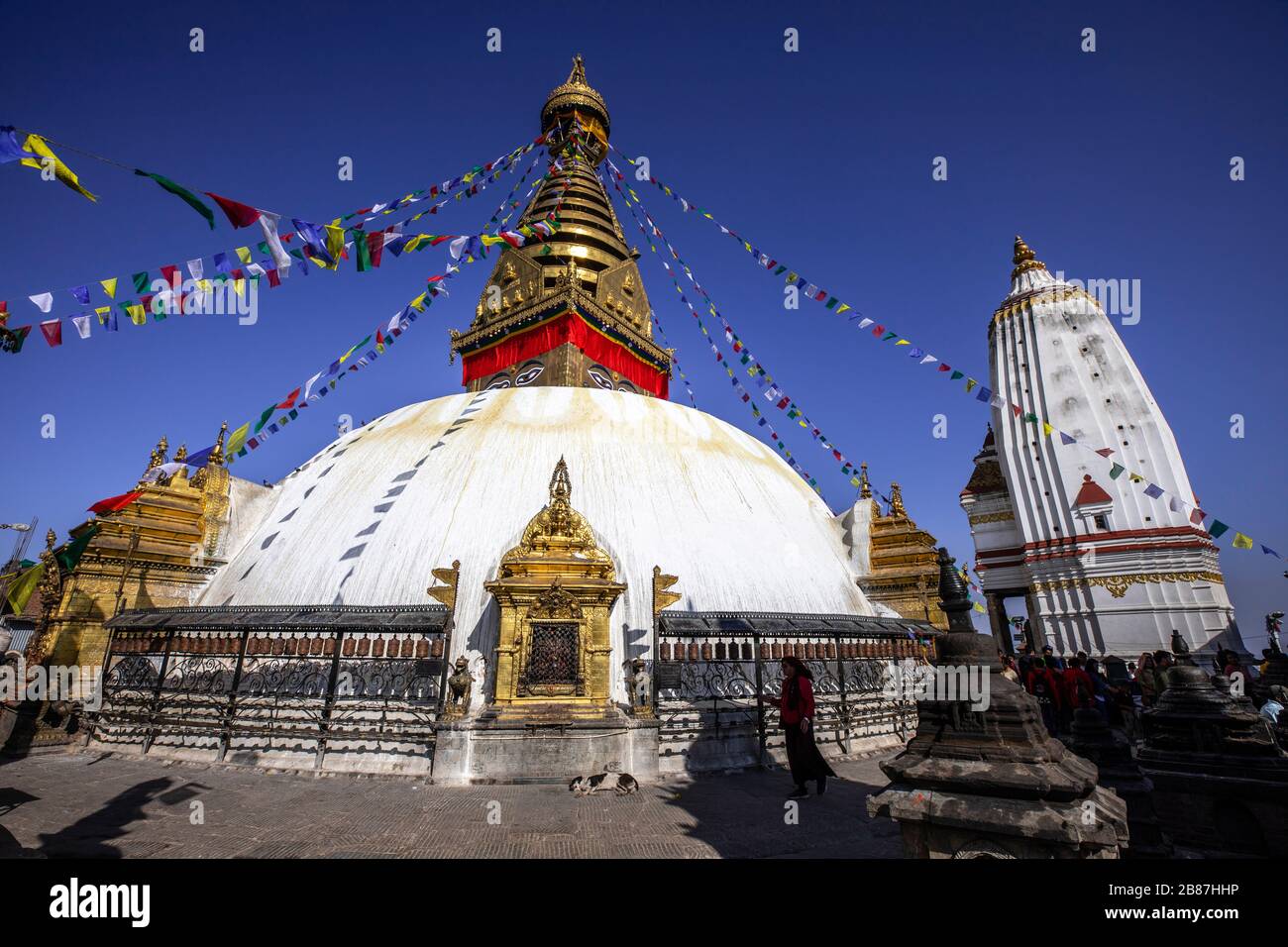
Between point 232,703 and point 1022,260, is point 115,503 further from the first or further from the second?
point 1022,260

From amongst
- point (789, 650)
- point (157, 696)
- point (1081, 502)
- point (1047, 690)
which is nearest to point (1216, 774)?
point (789, 650)

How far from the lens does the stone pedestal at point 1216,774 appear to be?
4469 mm

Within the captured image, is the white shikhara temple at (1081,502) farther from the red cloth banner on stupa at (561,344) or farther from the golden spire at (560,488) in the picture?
the golden spire at (560,488)

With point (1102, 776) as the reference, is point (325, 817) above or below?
below

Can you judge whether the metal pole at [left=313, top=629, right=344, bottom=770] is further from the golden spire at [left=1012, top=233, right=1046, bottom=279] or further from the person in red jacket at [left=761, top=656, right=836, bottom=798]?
the golden spire at [left=1012, top=233, right=1046, bottom=279]

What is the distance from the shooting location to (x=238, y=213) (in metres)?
5.95

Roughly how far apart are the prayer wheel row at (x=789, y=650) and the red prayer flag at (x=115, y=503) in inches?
379

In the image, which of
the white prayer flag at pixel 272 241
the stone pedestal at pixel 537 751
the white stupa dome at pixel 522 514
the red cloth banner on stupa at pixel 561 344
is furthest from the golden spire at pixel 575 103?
the stone pedestal at pixel 537 751

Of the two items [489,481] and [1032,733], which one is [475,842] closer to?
[1032,733]

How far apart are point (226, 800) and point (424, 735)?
1.95 metres

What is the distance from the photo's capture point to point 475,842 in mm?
4414

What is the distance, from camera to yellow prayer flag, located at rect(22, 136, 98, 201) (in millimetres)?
4645
